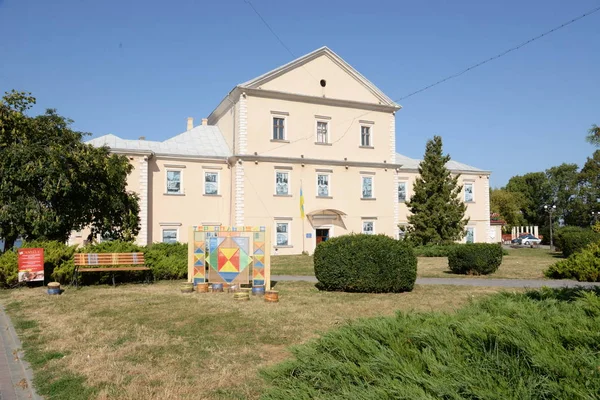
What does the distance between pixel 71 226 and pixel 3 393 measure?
16.5 metres

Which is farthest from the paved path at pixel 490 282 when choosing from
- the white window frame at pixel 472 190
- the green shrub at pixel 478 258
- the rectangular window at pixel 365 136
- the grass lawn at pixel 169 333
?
the white window frame at pixel 472 190

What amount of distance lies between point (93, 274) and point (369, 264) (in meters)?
9.32

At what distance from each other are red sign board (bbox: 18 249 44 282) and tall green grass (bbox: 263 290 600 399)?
13031 millimetres

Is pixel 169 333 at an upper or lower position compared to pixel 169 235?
lower

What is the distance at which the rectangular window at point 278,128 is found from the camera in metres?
36.0

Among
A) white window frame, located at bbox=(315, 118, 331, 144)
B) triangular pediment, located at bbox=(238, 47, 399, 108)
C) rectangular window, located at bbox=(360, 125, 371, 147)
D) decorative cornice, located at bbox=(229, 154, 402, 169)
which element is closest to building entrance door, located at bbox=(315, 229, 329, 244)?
decorative cornice, located at bbox=(229, 154, 402, 169)

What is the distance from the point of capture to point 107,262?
16.5m

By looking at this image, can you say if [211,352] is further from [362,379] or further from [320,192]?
[320,192]

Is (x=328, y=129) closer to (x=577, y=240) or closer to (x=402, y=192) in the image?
(x=402, y=192)

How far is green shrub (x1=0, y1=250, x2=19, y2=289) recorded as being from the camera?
16016mm

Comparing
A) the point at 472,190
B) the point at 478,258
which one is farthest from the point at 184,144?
the point at 472,190

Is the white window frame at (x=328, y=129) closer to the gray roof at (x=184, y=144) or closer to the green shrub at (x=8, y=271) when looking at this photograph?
the gray roof at (x=184, y=144)

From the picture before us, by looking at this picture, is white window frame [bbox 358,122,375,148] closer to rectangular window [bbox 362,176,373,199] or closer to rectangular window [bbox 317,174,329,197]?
rectangular window [bbox 362,176,373,199]

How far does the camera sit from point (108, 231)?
77.2ft
